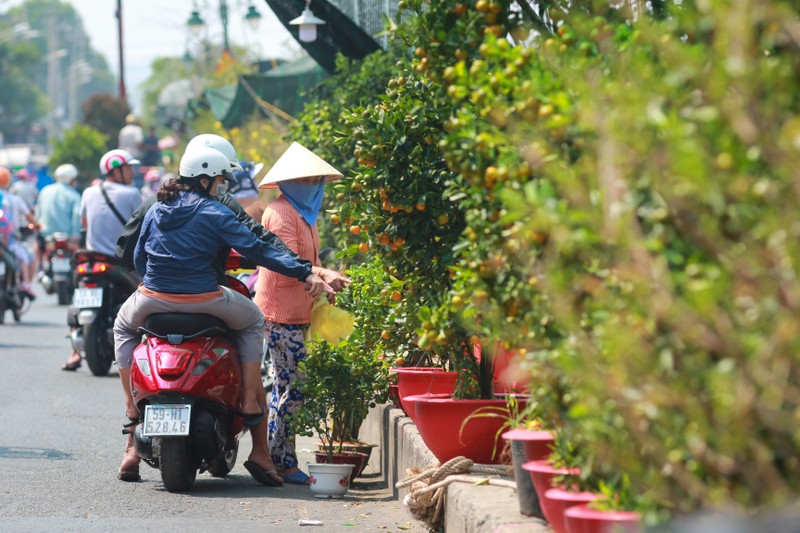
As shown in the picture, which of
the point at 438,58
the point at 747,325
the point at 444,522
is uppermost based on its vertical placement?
the point at 438,58

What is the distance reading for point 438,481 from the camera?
6.03 meters

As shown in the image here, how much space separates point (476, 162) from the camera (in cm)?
475

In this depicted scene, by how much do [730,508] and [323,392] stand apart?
5050mm

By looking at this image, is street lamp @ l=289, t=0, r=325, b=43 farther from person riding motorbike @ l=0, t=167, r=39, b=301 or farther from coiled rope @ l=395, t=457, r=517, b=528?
coiled rope @ l=395, t=457, r=517, b=528

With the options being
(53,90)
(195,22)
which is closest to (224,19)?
(195,22)

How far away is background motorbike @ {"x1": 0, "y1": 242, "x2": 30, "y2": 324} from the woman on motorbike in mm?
11581

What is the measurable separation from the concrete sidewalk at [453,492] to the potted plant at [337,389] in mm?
232

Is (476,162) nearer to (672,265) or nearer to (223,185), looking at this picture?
(672,265)

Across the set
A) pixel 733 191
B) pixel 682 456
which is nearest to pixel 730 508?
pixel 682 456

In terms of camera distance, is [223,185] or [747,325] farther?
[223,185]

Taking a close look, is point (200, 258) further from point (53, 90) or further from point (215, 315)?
point (53, 90)

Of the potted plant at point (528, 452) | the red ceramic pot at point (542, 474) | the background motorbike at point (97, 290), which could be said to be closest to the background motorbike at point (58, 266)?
the background motorbike at point (97, 290)

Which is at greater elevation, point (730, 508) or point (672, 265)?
point (672, 265)

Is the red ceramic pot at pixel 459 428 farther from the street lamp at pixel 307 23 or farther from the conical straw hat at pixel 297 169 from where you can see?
the street lamp at pixel 307 23
